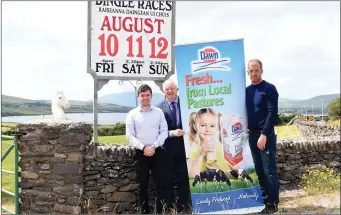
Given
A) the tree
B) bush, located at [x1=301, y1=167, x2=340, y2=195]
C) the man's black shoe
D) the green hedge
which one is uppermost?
the tree

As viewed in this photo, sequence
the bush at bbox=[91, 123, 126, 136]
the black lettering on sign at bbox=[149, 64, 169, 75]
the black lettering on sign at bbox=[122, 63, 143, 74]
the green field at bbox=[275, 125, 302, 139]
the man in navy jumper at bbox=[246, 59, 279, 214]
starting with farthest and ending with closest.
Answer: the green field at bbox=[275, 125, 302, 139], the bush at bbox=[91, 123, 126, 136], the black lettering on sign at bbox=[149, 64, 169, 75], the black lettering on sign at bbox=[122, 63, 143, 74], the man in navy jumper at bbox=[246, 59, 279, 214]

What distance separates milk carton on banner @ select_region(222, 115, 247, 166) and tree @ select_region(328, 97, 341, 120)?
12.0 ft

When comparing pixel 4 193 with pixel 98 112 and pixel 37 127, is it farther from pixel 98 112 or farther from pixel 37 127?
pixel 98 112

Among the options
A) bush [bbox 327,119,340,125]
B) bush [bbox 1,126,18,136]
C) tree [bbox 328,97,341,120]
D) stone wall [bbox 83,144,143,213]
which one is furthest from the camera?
bush [bbox 327,119,340,125]

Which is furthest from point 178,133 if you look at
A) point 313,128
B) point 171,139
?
point 313,128

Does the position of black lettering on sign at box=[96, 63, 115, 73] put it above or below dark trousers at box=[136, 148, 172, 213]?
above

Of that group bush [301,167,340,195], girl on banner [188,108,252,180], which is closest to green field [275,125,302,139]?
bush [301,167,340,195]

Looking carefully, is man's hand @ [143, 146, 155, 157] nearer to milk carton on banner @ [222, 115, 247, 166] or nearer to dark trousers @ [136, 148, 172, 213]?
dark trousers @ [136, 148, 172, 213]

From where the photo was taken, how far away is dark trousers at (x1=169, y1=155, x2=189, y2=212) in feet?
20.7

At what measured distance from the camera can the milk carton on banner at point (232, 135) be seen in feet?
20.1

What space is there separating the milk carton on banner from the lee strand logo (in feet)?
2.33

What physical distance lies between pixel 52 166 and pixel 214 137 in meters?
2.38

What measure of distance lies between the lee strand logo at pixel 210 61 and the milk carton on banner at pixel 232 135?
0.71m

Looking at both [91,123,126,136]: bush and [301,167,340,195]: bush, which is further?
[91,123,126,136]: bush
